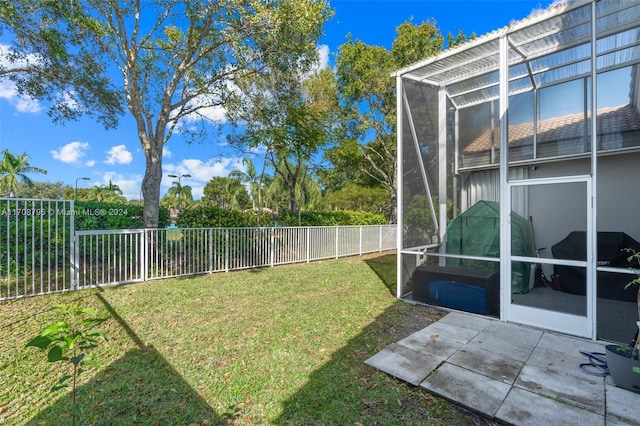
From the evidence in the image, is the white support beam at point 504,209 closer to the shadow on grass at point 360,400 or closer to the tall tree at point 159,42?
the shadow on grass at point 360,400

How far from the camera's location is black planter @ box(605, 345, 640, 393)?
234 cm

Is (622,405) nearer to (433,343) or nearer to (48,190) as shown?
(433,343)

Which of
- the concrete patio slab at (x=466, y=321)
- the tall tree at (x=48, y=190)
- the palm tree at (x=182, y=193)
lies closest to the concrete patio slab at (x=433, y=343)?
the concrete patio slab at (x=466, y=321)

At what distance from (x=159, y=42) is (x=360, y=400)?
8.93m

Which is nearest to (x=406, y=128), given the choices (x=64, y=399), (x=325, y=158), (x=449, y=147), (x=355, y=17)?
(x=449, y=147)

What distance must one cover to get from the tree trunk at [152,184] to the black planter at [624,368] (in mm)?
7700

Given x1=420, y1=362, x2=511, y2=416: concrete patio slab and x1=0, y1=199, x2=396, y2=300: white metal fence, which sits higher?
x1=0, y1=199, x2=396, y2=300: white metal fence

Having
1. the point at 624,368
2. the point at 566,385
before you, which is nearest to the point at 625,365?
the point at 624,368

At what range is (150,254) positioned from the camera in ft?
19.5

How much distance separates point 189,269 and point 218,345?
3716 mm

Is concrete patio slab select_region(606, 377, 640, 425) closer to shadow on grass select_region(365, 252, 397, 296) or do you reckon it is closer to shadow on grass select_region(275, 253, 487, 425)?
shadow on grass select_region(275, 253, 487, 425)

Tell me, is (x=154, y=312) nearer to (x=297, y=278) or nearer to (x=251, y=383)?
(x=251, y=383)

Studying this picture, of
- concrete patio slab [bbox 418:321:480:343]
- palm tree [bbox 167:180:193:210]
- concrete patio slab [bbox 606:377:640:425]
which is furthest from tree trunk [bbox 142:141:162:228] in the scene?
palm tree [bbox 167:180:193:210]

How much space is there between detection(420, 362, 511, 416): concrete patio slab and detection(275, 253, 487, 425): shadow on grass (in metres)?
0.07
